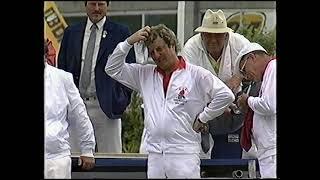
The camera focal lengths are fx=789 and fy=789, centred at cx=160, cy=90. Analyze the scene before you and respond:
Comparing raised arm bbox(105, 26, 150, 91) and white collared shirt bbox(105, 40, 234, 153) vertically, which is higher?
raised arm bbox(105, 26, 150, 91)

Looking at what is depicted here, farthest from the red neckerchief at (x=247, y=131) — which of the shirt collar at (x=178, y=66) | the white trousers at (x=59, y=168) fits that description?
the white trousers at (x=59, y=168)

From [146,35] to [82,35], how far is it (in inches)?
32.9

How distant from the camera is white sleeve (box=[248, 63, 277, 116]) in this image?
3812 mm

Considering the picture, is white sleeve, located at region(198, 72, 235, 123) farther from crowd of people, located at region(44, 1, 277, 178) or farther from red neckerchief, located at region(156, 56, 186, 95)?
red neckerchief, located at region(156, 56, 186, 95)

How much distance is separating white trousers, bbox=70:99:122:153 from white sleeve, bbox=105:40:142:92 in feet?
1.83

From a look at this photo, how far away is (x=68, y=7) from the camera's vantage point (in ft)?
24.9

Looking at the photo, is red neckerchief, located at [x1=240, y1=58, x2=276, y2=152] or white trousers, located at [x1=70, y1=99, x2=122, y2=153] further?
white trousers, located at [x1=70, y1=99, x2=122, y2=153]

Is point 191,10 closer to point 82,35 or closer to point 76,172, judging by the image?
point 82,35

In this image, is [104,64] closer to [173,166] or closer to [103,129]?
[103,129]

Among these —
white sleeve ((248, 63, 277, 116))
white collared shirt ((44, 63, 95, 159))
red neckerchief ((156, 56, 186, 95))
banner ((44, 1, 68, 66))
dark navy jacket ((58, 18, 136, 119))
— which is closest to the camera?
white sleeve ((248, 63, 277, 116))

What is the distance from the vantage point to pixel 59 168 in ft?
13.1

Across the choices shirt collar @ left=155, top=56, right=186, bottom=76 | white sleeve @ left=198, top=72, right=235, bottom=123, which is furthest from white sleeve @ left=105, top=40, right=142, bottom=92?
white sleeve @ left=198, top=72, right=235, bottom=123
